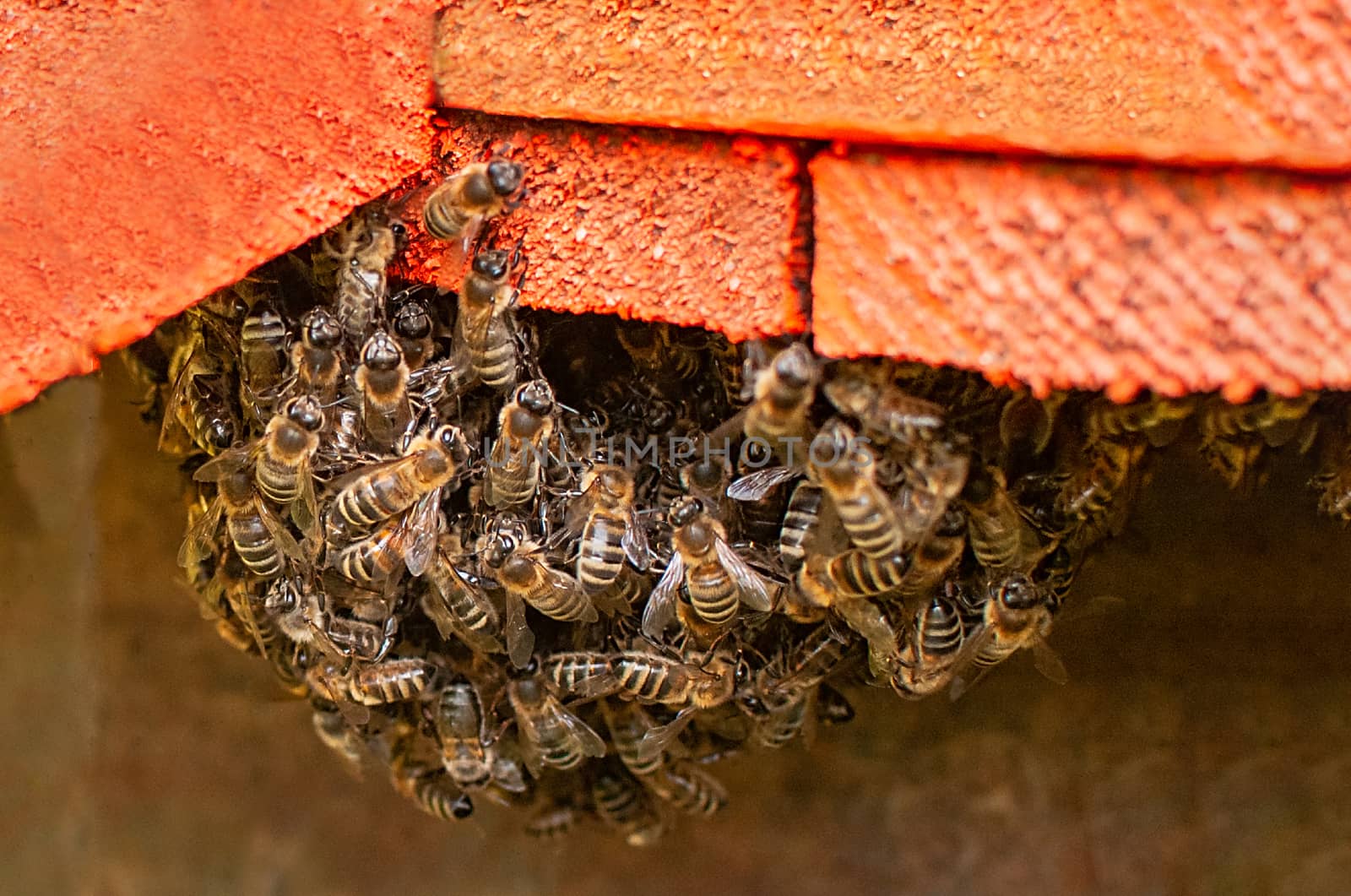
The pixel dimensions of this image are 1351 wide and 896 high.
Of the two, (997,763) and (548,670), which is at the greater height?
(548,670)

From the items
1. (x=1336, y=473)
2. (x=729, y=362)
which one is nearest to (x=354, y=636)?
(x=729, y=362)

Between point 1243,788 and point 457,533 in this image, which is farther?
point 1243,788

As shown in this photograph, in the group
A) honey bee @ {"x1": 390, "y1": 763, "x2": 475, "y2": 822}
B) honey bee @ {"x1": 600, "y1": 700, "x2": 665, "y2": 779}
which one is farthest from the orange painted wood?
honey bee @ {"x1": 390, "y1": 763, "x2": 475, "y2": 822}

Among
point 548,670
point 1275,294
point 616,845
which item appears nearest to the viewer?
point 1275,294

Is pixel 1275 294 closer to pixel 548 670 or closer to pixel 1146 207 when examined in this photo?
pixel 1146 207

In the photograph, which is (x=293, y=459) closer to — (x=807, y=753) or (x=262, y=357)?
(x=262, y=357)

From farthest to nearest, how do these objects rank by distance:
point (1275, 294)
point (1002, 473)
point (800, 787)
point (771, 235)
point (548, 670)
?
point (800, 787) → point (548, 670) → point (1002, 473) → point (771, 235) → point (1275, 294)

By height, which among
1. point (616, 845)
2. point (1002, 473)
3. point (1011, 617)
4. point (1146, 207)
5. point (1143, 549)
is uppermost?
point (1146, 207)

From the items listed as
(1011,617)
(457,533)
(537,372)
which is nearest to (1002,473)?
(1011,617)
